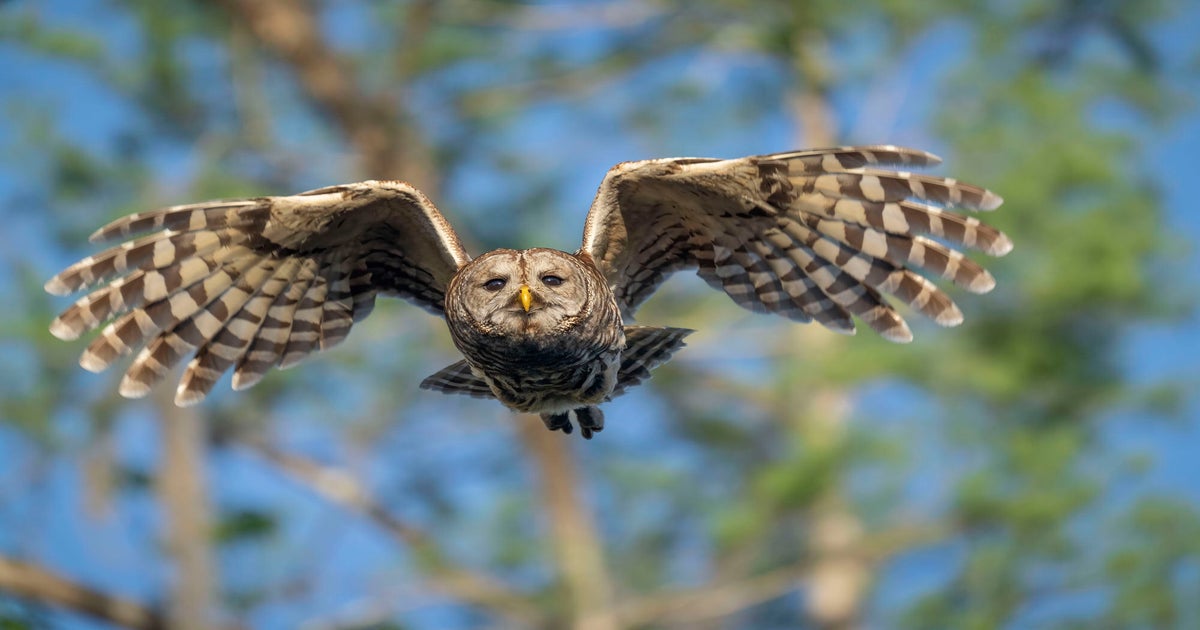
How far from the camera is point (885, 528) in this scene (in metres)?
13.0

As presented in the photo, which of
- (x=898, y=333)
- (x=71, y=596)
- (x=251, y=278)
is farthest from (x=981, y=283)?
(x=71, y=596)

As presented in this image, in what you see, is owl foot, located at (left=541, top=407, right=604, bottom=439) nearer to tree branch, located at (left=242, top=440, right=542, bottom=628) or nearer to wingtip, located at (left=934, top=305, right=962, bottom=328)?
wingtip, located at (left=934, top=305, right=962, bottom=328)

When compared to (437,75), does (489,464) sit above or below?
below

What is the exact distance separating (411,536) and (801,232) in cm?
901

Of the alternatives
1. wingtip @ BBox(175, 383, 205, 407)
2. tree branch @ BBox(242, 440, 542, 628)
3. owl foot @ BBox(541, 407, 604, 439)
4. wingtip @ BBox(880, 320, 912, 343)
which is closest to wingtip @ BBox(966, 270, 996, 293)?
wingtip @ BBox(880, 320, 912, 343)

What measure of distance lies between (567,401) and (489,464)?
36.9ft

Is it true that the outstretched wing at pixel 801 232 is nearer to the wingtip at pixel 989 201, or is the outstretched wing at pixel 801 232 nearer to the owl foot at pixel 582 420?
the wingtip at pixel 989 201

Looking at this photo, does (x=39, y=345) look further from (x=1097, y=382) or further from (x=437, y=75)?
(x=1097, y=382)

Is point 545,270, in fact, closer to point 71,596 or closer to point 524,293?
point 524,293

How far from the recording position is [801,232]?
457 centimetres

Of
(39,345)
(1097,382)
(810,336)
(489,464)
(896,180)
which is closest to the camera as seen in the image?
(896,180)

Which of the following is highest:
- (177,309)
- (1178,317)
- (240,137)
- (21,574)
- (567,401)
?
(240,137)

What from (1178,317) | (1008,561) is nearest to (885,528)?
(1008,561)

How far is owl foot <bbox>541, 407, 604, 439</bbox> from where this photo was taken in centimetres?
Answer: 459
